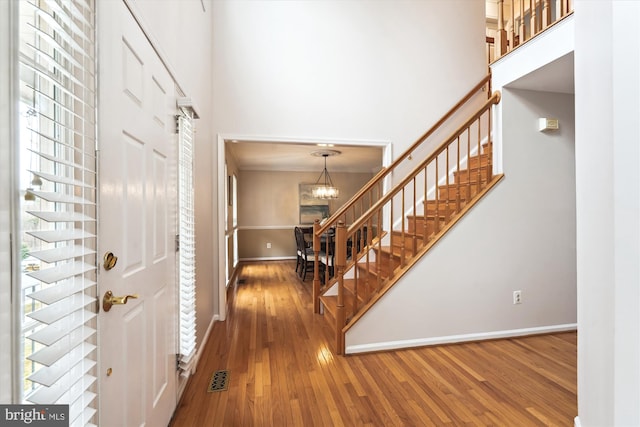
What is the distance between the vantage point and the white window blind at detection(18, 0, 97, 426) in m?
0.64

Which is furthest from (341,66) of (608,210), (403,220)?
(608,210)

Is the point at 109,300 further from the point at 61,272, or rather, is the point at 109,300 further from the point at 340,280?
the point at 340,280

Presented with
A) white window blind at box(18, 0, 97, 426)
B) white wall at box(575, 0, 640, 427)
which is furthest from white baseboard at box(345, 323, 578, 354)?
white window blind at box(18, 0, 97, 426)

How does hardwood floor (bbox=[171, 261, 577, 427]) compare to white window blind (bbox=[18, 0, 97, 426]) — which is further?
hardwood floor (bbox=[171, 261, 577, 427])

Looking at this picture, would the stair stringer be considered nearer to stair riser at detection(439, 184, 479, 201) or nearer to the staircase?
the staircase

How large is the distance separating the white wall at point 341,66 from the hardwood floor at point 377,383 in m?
1.98

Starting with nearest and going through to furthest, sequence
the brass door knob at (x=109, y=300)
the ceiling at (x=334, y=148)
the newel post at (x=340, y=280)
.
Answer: the brass door knob at (x=109, y=300)
the newel post at (x=340, y=280)
the ceiling at (x=334, y=148)

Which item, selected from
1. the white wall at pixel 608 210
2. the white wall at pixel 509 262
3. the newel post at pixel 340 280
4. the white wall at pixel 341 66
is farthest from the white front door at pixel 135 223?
the white wall at pixel 608 210

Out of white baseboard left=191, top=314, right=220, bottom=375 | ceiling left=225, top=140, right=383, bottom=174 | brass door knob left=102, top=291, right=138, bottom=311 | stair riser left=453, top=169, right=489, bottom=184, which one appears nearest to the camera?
brass door knob left=102, top=291, right=138, bottom=311

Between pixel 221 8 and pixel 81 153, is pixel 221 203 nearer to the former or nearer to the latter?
pixel 221 8

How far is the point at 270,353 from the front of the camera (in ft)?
8.09

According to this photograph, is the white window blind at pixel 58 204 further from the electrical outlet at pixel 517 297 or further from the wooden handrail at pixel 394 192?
the electrical outlet at pixel 517 297

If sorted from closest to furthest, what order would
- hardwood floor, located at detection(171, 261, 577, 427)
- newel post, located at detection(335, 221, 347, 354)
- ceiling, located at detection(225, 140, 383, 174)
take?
1. hardwood floor, located at detection(171, 261, 577, 427)
2. newel post, located at detection(335, 221, 347, 354)
3. ceiling, located at detection(225, 140, 383, 174)

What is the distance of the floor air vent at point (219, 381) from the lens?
1.97 meters
